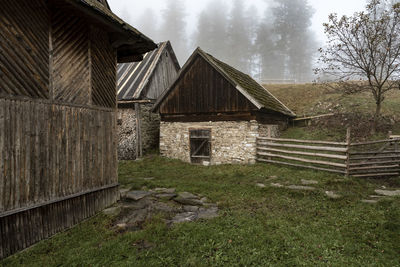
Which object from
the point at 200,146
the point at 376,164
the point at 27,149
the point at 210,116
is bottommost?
the point at 376,164

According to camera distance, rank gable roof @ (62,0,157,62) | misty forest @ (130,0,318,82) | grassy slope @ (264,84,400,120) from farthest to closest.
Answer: misty forest @ (130,0,318,82), grassy slope @ (264,84,400,120), gable roof @ (62,0,157,62)

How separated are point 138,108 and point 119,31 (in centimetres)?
801

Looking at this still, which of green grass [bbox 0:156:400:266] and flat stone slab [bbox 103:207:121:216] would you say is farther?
flat stone slab [bbox 103:207:121:216]

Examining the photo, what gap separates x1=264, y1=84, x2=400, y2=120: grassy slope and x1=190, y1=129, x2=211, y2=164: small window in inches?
352

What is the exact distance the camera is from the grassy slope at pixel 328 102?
16.1 m

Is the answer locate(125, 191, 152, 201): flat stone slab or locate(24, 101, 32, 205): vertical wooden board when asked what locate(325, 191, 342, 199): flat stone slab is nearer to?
locate(125, 191, 152, 201): flat stone slab

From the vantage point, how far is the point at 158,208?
5.43m

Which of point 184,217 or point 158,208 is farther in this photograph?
point 158,208

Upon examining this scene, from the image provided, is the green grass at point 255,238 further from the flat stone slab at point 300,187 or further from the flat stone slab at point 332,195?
the flat stone slab at point 300,187

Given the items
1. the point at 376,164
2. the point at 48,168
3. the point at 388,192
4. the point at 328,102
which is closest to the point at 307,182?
the point at 388,192

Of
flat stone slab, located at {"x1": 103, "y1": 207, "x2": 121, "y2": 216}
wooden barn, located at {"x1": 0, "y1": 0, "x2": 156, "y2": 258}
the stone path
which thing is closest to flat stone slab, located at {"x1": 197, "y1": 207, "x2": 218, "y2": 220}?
the stone path

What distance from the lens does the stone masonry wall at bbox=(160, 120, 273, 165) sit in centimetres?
1079

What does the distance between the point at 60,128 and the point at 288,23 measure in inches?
1711

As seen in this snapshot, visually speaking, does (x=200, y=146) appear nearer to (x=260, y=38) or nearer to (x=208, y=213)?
(x=208, y=213)
